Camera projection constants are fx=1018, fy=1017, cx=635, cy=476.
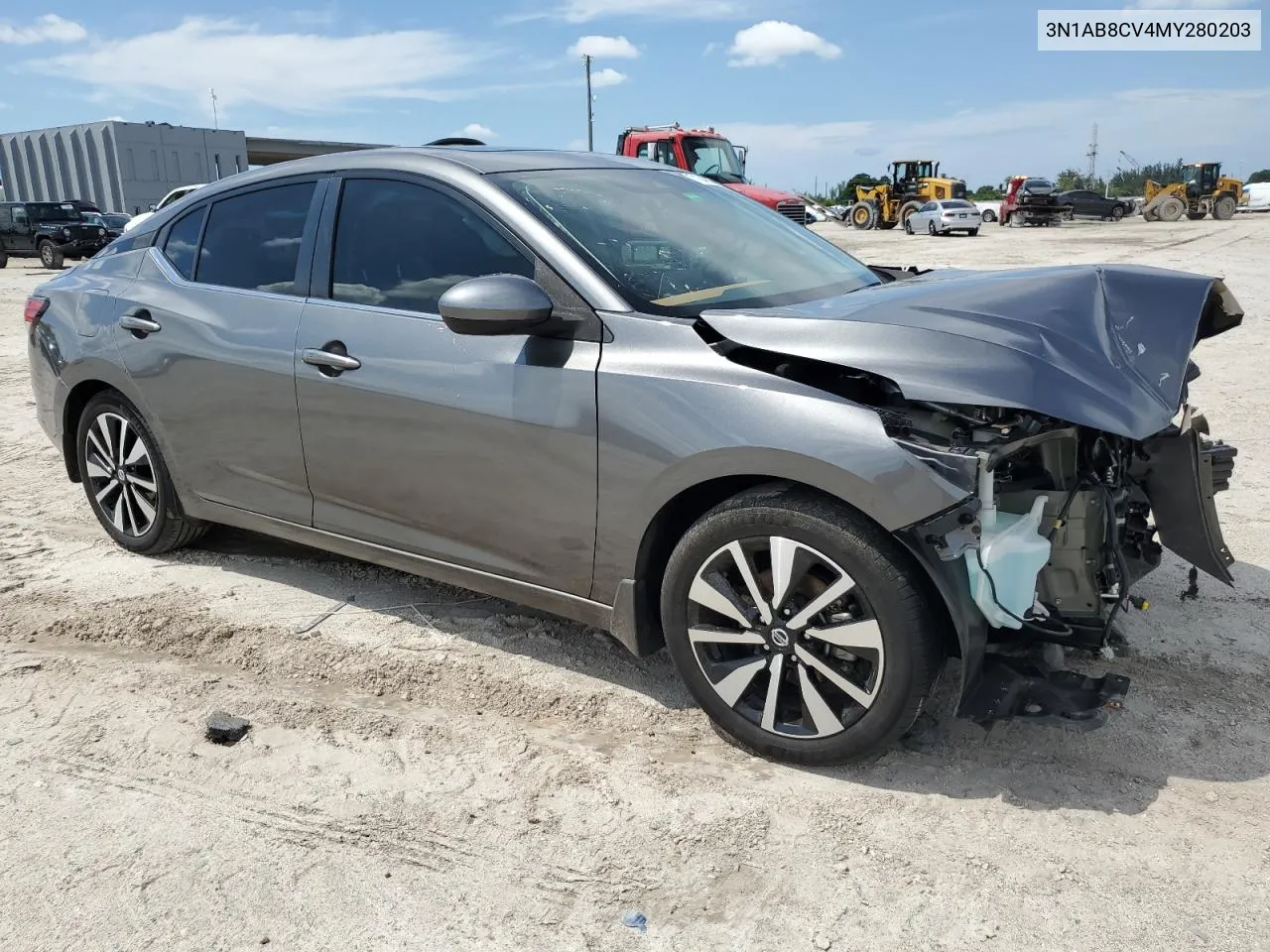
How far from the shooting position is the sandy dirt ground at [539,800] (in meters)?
2.34

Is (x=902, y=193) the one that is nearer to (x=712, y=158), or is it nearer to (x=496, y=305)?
(x=712, y=158)

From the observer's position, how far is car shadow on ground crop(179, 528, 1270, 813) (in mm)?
Result: 2824

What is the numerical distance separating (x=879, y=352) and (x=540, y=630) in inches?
72.1

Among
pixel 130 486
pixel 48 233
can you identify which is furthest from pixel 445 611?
pixel 48 233

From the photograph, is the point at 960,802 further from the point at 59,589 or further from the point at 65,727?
the point at 59,589

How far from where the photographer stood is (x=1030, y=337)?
2672mm

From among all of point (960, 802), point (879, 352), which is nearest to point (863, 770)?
point (960, 802)

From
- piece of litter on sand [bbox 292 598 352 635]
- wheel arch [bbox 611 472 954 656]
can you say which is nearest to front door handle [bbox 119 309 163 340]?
piece of litter on sand [bbox 292 598 352 635]

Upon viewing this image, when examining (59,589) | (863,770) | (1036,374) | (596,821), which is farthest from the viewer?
(59,589)

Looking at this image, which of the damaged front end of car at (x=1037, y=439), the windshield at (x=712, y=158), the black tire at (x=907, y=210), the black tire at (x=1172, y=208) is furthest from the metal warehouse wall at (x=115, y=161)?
the damaged front end of car at (x=1037, y=439)

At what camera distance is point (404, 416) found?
3389mm

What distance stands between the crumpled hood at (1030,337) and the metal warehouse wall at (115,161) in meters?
41.2

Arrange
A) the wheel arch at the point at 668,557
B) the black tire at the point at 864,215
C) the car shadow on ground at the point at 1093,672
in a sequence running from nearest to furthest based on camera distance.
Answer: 1. the wheel arch at the point at 668,557
2. the car shadow on ground at the point at 1093,672
3. the black tire at the point at 864,215

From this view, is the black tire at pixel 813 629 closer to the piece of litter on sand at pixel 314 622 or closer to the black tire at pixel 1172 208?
the piece of litter on sand at pixel 314 622
